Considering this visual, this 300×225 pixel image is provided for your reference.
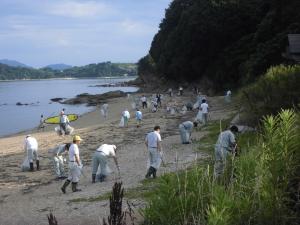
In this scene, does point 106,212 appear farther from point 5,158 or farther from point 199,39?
point 199,39

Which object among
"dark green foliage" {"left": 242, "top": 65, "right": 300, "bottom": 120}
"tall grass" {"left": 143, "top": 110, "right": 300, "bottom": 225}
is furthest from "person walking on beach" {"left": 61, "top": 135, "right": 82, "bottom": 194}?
"tall grass" {"left": 143, "top": 110, "right": 300, "bottom": 225}

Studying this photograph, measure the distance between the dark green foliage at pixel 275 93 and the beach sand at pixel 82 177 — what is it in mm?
3043

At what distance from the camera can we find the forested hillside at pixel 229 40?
43.9 m

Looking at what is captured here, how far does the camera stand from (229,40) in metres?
59.3

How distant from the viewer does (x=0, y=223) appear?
479 inches

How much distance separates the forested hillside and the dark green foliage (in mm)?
20056

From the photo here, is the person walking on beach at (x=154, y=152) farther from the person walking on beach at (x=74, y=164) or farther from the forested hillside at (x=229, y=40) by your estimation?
the forested hillside at (x=229, y=40)

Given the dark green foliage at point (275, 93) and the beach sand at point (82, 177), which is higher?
the dark green foliage at point (275, 93)

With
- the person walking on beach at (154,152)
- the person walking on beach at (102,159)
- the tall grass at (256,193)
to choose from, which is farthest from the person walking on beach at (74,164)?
the tall grass at (256,193)

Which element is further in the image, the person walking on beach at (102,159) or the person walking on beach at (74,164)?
the person walking on beach at (102,159)

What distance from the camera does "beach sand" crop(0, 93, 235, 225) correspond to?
1209cm

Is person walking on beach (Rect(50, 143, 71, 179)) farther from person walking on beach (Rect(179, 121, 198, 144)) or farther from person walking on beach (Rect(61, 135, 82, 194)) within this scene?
person walking on beach (Rect(179, 121, 198, 144))

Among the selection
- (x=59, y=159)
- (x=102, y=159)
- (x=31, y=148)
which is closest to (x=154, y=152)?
(x=102, y=159)

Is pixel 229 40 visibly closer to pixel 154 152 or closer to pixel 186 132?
pixel 186 132
